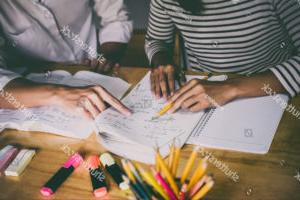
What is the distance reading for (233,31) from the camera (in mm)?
1167

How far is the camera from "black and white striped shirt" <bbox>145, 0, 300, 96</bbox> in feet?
3.65

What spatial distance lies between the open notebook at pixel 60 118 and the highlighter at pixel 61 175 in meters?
0.10

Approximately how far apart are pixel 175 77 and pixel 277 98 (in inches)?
11.8

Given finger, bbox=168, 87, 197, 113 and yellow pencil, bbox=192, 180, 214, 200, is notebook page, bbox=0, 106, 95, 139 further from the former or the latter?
yellow pencil, bbox=192, 180, 214, 200

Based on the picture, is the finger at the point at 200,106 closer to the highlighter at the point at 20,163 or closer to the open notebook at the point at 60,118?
the open notebook at the point at 60,118

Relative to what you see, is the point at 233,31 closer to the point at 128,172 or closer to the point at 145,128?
the point at 145,128

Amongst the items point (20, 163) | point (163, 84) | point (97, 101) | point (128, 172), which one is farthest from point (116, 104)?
point (128, 172)

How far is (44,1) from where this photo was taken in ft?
4.51

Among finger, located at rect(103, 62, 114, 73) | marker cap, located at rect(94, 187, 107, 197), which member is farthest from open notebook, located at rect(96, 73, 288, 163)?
finger, located at rect(103, 62, 114, 73)

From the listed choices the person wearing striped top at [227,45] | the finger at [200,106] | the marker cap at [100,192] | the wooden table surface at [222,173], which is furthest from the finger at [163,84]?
the marker cap at [100,192]

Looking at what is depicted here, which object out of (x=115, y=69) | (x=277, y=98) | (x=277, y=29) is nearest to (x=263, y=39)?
(x=277, y=29)

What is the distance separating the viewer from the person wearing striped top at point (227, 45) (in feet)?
2.95

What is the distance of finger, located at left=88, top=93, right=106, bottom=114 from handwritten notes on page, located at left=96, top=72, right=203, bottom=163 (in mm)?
25

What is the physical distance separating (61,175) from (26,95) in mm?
372
